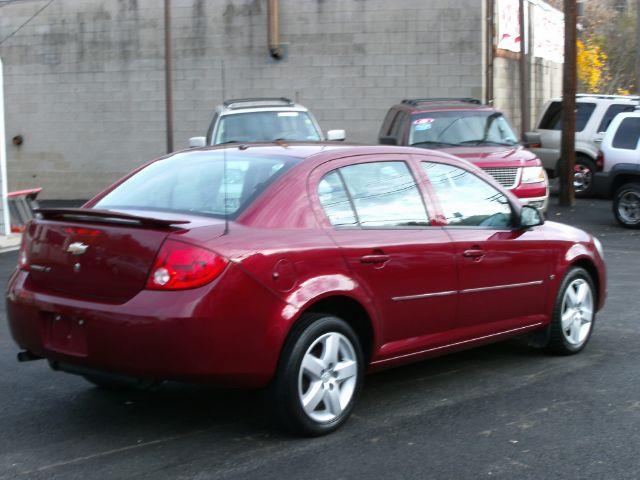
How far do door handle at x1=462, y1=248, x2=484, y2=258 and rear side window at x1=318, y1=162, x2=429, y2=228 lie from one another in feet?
1.14

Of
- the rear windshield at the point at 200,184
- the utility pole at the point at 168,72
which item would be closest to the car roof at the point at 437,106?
the utility pole at the point at 168,72

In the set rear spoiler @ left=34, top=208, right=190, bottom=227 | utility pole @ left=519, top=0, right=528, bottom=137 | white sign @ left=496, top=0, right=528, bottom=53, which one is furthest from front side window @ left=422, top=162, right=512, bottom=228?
utility pole @ left=519, top=0, right=528, bottom=137

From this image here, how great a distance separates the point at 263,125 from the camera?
608 inches

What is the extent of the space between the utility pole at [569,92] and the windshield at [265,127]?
561 cm

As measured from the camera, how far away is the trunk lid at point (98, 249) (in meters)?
5.05

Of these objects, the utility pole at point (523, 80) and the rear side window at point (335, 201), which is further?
the utility pole at point (523, 80)

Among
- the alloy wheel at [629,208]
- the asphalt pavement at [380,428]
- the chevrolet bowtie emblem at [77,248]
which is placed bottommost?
the asphalt pavement at [380,428]

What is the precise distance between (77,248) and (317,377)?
146 cm

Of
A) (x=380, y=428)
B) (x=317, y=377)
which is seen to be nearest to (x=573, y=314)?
(x=380, y=428)

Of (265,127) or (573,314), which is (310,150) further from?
(265,127)

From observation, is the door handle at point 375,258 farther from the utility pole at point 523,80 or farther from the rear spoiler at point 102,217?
the utility pole at point 523,80

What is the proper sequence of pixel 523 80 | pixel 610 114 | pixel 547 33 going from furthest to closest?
pixel 547 33, pixel 523 80, pixel 610 114

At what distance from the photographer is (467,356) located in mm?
7359

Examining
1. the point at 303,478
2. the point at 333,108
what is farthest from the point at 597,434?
the point at 333,108
